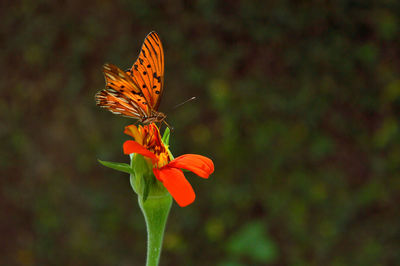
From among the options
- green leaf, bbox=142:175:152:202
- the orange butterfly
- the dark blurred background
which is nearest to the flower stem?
green leaf, bbox=142:175:152:202

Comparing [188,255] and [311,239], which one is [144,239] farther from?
[311,239]

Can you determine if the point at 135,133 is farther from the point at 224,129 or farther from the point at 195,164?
the point at 224,129

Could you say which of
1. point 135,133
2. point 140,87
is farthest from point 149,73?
point 135,133

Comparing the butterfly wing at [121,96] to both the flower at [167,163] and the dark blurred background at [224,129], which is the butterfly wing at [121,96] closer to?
the flower at [167,163]

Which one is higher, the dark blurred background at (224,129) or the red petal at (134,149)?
the dark blurred background at (224,129)

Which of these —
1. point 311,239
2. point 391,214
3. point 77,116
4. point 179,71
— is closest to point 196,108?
point 179,71

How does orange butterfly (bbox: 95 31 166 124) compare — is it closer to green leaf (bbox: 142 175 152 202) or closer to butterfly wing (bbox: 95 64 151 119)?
butterfly wing (bbox: 95 64 151 119)

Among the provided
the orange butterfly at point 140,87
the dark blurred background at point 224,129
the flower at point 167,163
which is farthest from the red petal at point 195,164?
the dark blurred background at point 224,129
